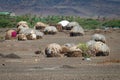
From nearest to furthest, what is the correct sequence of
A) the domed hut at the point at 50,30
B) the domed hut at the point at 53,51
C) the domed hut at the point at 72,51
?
1. the domed hut at the point at 72,51
2. the domed hut at the point at 53,51
3. the domed hut at the point at 50,30

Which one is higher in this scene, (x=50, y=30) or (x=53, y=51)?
(x=50, y=30)

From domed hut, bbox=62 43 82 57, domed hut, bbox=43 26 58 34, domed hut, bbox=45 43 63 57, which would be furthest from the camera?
domed hut, bbox=43 26 58 34

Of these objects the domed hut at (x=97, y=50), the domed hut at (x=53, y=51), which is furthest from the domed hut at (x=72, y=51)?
the domed hut at (x=97, y=50)

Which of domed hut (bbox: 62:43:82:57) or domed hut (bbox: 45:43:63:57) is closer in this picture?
domed hut (bbox: 62:43:82:57)

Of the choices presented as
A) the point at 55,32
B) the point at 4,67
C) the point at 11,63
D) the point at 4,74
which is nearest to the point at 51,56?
the point at 11,63

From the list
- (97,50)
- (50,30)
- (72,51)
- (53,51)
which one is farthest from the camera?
(50,30)

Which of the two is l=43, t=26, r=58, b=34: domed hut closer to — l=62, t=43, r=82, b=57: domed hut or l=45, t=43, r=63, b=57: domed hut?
l=62, t=43, r=82, b=57: domed hut

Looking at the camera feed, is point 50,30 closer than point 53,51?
No

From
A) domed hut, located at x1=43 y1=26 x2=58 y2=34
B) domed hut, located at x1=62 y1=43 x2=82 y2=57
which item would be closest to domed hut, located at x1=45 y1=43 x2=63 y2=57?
domed hut, located at x1=62 y1=43 x2=82 y2=57

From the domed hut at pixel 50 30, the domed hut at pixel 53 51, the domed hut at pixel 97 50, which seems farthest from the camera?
the domed hut at pixel 50 30

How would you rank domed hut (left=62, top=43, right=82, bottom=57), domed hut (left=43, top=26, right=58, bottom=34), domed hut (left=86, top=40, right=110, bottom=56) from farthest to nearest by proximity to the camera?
1. domed hut (left=43, top=26, right=58, bottom=34)
2. domed hut (left=86, top=40, right=110, bottom=56)
3. domed hut (left=62, top=43, right=82, bottom=57)

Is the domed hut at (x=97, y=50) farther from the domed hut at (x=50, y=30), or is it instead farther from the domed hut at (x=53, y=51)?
the domed hut at (x=50, y=30)

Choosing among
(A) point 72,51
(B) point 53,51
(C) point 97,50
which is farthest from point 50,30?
(A) point 72,51

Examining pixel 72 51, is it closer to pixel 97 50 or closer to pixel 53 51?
pixel 53 51
